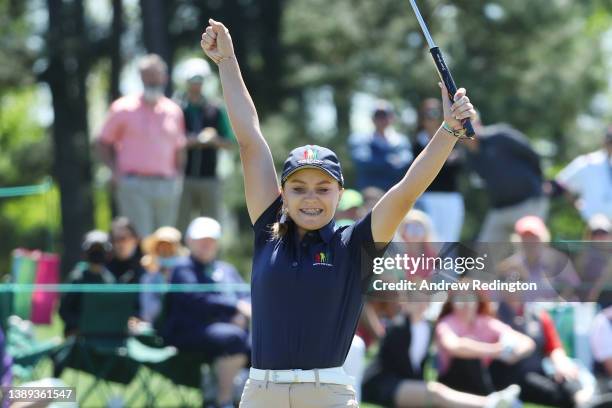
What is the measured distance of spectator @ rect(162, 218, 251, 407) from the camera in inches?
347

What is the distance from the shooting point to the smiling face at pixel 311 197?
4.66m

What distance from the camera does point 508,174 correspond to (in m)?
11.6

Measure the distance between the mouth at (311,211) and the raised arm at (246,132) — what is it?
0.80 feet

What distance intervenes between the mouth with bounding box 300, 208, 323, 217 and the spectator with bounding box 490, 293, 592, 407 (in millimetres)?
4214

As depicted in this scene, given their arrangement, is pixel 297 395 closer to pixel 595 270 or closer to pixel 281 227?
pixel 281 227

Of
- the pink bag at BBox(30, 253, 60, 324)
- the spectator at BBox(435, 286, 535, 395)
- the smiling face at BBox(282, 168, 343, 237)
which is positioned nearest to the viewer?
the smiling face at BBox(282, 168, 343, 237)

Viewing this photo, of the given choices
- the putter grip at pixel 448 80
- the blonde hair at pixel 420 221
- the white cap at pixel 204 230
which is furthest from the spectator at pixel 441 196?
the putter grip at pixel 448 80

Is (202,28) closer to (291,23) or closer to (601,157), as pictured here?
(291,23)

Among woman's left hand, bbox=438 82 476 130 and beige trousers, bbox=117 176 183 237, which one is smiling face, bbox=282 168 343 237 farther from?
beige trousers, bbox=117 176 183 237

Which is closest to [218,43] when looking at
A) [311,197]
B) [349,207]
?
[311,197]

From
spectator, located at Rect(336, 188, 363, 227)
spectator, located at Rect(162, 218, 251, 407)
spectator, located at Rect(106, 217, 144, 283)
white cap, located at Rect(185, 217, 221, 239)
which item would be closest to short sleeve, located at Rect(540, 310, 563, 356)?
spectator, located at Rect(336, 188, 363, 227)

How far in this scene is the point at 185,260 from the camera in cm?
927

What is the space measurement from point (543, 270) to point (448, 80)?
10.4 ft

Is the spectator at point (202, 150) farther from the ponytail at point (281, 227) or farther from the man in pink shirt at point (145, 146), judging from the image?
the ponytail at point (281, 227)
